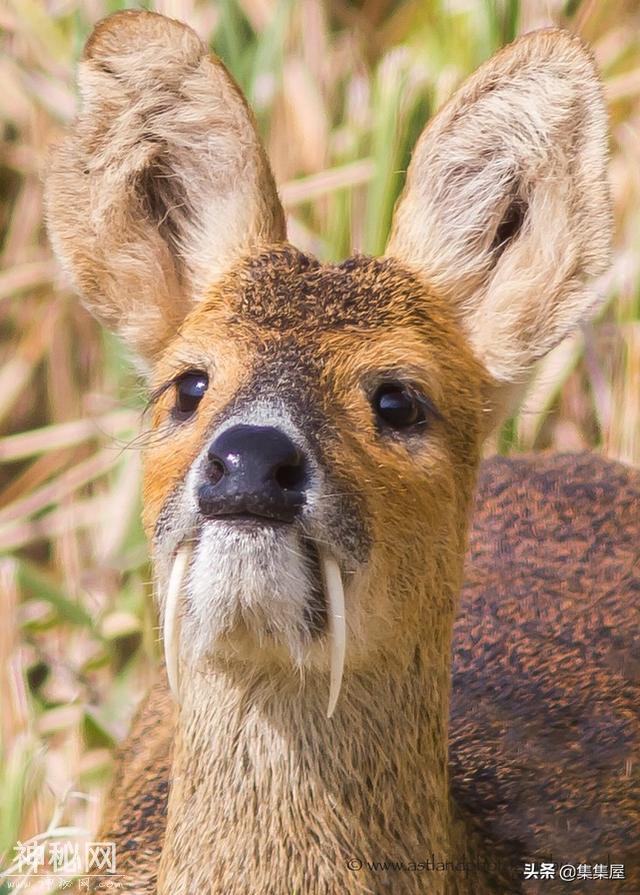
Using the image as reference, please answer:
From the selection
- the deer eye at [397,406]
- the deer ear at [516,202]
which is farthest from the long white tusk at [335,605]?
the deer ear at [516,202]

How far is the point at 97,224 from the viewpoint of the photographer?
3.63 meters

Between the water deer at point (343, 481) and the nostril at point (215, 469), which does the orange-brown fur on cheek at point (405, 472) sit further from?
the nostril at point (215, 469)

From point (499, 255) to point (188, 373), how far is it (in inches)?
32.4

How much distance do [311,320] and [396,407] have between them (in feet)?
0.70

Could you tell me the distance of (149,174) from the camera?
12.3 ft

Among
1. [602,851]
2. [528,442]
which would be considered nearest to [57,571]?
Answer: [528,442]

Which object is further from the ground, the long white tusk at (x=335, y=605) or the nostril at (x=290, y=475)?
the nostril at (x=290, y=475)

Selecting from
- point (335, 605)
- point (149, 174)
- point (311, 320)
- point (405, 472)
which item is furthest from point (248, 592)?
point (149, 174)

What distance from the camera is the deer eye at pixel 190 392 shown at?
10.6 feet

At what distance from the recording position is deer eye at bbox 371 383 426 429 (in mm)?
3219

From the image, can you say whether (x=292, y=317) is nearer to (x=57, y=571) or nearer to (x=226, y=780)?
(x=226, y=780)

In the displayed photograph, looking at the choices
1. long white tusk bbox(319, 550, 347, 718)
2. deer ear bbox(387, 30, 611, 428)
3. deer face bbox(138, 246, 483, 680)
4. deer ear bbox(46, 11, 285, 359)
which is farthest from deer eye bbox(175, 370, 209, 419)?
deer ear bbox(387, 30, 611, 428)

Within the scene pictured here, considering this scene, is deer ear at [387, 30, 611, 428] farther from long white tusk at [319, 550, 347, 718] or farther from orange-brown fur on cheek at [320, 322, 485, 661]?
long white tusk at [319, 550, 347, 718]

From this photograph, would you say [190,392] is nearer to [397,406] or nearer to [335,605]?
[397,406]
